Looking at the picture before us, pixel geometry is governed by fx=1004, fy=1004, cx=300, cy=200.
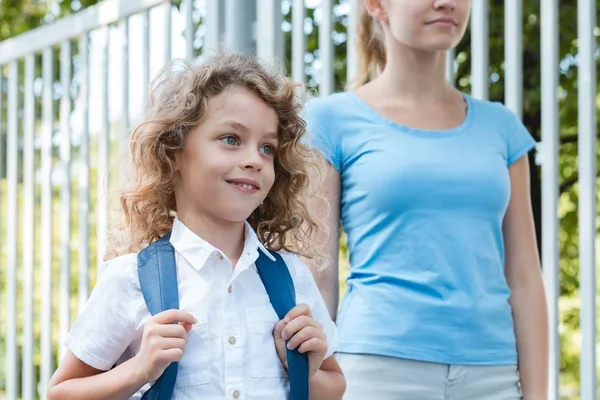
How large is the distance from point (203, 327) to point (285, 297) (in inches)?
6.3

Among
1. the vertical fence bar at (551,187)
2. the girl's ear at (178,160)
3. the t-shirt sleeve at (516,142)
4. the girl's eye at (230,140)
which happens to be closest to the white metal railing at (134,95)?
the vertical fence bar at (551,187)

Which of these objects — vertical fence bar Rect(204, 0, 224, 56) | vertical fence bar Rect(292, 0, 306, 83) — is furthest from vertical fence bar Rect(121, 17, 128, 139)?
vertical fence bar Rect(292, 0, 306, 83)

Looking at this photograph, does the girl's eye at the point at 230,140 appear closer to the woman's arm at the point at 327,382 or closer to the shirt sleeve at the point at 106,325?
the shirt sleeve at the point at 106,325

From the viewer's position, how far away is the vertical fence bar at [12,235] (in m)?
4.07

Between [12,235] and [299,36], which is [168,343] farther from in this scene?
[12,235]

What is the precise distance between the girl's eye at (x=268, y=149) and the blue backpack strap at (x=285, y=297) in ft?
0.58

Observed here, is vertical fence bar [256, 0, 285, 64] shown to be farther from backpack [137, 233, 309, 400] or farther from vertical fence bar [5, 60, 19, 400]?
vertical fence bar [5, 60, 19, 400]

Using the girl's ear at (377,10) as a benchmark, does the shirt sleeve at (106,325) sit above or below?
below

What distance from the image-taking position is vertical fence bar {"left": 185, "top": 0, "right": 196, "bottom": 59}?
3.23 m

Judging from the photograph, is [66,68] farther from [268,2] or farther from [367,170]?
[367,170]

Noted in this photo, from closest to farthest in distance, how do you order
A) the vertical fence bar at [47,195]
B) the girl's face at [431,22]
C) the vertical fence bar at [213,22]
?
the girl's face at [431,22]
the vertical fence bar at [213,22]
the vertical fence bar at [47,195]

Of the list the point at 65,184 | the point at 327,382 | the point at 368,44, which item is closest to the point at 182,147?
the point at 327,382

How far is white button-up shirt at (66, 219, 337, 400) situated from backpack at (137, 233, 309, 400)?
0.02 metres

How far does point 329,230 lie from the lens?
6.89ft
